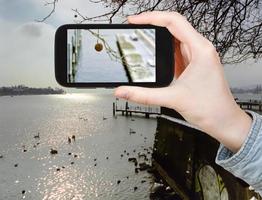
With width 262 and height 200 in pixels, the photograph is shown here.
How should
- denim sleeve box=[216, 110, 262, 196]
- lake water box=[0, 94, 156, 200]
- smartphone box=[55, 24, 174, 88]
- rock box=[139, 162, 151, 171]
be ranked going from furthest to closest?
rock box=[139, 162, 151, 171]
lake water box=[0, 94, 156, 200]
smartphone box=[55, 24, 174, 88]
denim sleeve box=[216, 110, 262, 196]

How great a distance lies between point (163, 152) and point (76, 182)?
410 inches

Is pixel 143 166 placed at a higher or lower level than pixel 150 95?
lower

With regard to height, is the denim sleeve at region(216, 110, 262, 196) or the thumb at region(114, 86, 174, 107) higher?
the thumb at region(114, 86, 174, 107)

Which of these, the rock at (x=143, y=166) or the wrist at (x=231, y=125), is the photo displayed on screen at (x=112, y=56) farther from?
the rock at (x=143, y=166)

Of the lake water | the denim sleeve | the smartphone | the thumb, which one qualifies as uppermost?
the smartphone

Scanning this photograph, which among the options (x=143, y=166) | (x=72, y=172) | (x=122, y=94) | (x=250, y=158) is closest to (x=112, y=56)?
(x=122, y=94)

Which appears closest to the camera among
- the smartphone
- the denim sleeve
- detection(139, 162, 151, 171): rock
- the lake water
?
the denim sleeve

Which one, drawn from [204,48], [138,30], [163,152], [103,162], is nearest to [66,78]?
[138,30]

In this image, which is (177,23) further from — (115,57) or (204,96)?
(115,57)

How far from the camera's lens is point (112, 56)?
1.57 meters

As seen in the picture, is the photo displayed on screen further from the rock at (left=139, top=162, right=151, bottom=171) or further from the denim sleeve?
the rock at (left=139, top=162, right=151, bottom=171)

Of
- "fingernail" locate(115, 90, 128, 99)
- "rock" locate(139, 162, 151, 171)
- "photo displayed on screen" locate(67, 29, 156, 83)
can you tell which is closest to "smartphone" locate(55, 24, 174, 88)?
"photo displayed on screen" locate(67, 29, 156, 83)

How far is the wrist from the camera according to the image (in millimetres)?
1162

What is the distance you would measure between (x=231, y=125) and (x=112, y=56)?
1.97 ft
